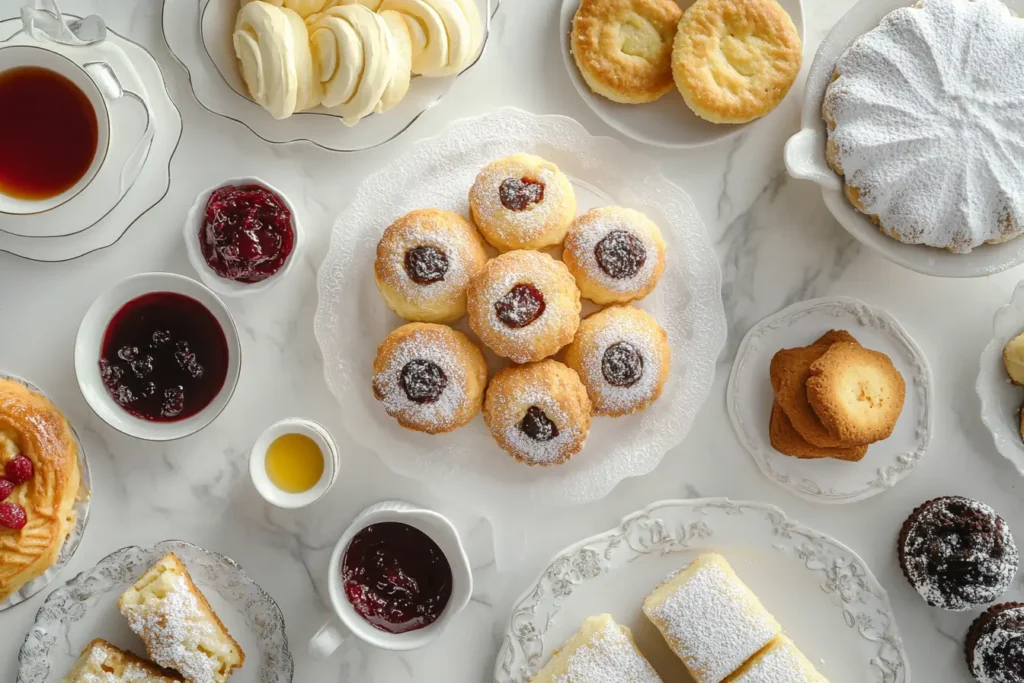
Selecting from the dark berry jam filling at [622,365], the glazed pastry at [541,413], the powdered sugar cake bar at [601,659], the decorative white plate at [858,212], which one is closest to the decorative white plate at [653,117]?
the decorative white plate at [858,212]

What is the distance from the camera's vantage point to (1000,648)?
2.29 metres

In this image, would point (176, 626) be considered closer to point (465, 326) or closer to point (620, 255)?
point (465, 326)

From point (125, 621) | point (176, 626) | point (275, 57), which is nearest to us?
point (275, 57)

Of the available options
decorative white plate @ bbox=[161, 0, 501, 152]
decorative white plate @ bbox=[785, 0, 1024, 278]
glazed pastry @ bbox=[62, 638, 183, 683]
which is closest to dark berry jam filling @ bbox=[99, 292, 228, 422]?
decorative white plate @ bbox=[161, 0, 501, 152]

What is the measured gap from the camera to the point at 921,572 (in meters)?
2.32

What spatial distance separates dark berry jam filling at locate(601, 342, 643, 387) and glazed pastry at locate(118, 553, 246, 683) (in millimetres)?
1288

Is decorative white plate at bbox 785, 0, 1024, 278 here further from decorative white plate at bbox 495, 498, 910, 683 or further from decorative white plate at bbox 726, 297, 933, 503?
decorative white plate at bbox 495, 498, 910, 683

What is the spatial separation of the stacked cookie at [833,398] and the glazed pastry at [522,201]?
760 mm

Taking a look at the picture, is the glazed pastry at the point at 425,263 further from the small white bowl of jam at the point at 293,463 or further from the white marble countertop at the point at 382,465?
the small white bowl of jam at the point at 293,463

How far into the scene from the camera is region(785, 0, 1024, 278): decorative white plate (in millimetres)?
2242

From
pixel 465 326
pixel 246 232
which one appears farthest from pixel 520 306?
pixel 246 232

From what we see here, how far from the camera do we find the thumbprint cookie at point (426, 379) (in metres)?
2.18

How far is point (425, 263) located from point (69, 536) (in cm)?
130

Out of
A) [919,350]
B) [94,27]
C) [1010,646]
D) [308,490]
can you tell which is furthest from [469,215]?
[1010,646]
